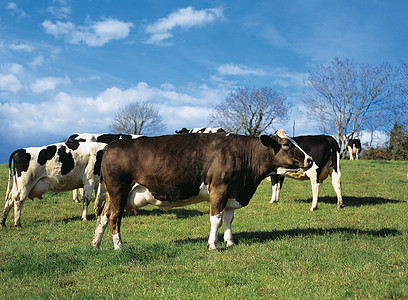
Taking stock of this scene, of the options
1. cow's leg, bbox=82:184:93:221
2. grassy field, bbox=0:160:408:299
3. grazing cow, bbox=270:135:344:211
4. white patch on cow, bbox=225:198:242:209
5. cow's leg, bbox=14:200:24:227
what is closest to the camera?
grassy field, bbox=0:160:408:299

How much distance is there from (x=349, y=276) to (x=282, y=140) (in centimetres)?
330

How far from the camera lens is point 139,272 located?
19.0ft

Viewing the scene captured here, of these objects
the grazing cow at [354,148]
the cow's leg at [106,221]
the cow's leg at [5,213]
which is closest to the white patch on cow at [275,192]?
the cow's leg at [106,221]

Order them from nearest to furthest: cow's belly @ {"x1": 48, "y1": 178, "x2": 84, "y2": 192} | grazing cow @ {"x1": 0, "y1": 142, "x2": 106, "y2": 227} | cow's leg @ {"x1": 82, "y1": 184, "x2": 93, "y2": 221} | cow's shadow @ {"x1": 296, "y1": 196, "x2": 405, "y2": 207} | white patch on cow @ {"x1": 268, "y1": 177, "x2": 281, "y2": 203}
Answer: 1. grazing cow @ {"x1": 0, "y1": 142, "x2": 106, "y2": 227}
2. cow's belly @ {"x1": 48, "y1": 178, "x2": 84, "y2": 192}
3. cow's leg @ {"x1": 82, "y1": 184, "x2": 93, "y2": 221}
4. cow's shadow @ {"x1": 296, "y1": 196, "x2": 405, "y2": 207}
5. white patch on cow @ {"x1": 268, "y1": 177, "x2": 281, "y2": 203}

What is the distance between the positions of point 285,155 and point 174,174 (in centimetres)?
245

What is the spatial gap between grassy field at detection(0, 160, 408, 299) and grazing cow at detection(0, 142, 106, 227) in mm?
980

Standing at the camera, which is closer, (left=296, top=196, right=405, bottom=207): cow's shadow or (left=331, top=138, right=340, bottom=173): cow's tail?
(left=331, top=138, right=340, bottom=173): cow's tail

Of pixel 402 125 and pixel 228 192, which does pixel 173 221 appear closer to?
pixel 228 192

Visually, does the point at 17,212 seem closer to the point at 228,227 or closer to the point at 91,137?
the point at 228,227

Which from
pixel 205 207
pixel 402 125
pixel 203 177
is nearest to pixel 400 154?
pixel 402 125

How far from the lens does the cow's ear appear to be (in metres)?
7.75

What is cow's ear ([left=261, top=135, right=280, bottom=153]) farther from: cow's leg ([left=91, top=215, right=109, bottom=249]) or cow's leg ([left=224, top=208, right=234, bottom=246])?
cow's leg ([left=91, top=215, right=109, bottom=249])

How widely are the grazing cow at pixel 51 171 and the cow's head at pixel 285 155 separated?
6.88m

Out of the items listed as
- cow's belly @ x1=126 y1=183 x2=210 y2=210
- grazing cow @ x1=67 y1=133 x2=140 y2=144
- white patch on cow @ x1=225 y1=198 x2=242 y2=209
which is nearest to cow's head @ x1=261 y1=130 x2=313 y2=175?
white patch on cow @ x1=225 y1=198 x2=242 y2=209
